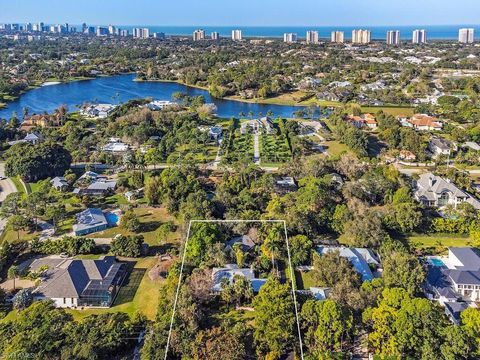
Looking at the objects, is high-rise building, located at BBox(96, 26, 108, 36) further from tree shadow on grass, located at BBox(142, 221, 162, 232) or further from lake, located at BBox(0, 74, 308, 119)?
tree shadow on grass, located at BBox(142, 221, 162, 232)

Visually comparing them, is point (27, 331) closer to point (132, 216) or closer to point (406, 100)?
point (132, 216)

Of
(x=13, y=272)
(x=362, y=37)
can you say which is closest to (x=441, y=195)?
(x=13, y=272)

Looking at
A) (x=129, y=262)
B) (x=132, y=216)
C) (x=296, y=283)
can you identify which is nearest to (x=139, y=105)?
(x=132, y=216)

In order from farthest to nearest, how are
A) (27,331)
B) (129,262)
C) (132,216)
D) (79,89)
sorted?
(79,89) < (132,216) < (129,262) < (27,331)

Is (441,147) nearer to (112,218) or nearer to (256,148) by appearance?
(256,148)

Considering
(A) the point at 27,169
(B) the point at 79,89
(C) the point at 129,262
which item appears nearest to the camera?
(C) the point at 129,262
